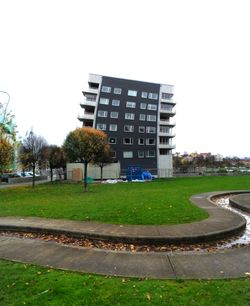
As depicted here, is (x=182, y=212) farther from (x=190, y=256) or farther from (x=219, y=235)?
(x=190, y=256)

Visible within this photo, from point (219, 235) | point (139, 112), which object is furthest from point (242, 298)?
point (139, 112)

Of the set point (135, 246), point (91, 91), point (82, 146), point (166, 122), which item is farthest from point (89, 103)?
point (135, 246)

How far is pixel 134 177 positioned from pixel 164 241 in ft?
133

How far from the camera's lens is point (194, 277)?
4.79 meters

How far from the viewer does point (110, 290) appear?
167 inches

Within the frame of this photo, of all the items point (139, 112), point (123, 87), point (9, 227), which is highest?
point (123, 87)

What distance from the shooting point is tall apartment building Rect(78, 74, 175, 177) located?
209 feet

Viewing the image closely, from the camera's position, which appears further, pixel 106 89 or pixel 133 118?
pixel 133 118

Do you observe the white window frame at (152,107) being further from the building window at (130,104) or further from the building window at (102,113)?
the building window at (102,113)

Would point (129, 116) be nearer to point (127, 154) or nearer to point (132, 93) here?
point (132, 93)

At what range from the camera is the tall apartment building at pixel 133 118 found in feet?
209

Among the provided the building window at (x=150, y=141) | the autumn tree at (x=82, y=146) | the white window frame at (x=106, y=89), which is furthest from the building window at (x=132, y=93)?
the autumn tree at (x=82, y=146)

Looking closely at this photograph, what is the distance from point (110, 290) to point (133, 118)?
62.8 meters

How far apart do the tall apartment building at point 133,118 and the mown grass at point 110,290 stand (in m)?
58.1
